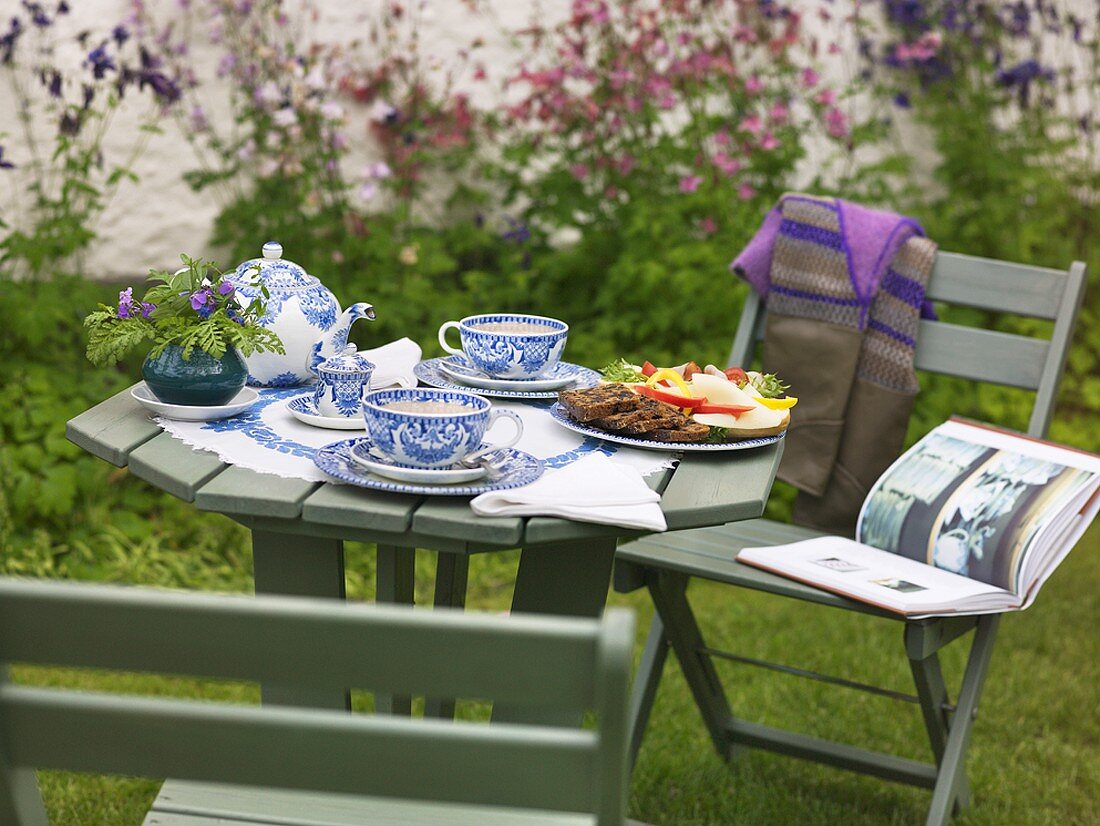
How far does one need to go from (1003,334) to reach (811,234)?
0.50 meters

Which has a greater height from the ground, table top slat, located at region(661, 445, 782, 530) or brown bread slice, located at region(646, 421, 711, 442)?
brown bread slice, located at region(646, 421, 711, 442)

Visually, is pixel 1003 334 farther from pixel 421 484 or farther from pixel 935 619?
pixel 421 484

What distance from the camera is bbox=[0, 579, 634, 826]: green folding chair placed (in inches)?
40.0

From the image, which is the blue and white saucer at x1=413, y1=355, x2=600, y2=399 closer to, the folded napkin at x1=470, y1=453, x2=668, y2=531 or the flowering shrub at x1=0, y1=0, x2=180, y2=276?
the folded napkin at x1=470, y1=453, x2=668, y2=531

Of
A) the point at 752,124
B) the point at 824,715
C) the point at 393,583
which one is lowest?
the point at 824,715

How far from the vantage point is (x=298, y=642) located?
1031mm

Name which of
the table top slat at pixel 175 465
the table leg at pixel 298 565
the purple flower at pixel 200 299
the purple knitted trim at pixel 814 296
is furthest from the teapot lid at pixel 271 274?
the purple knitted trim at pixel 814 296

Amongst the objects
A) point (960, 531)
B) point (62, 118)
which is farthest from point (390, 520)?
point (62, 118)

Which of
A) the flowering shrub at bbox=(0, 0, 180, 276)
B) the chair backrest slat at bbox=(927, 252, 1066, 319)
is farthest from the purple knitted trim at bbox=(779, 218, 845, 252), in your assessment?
the flowering shrub at bbox=(0, 0, 180, 276)

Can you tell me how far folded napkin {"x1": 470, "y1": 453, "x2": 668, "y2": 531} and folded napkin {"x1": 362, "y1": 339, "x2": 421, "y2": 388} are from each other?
572 mm

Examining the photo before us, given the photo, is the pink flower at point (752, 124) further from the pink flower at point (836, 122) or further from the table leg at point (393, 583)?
the table leg at point (393, 583)

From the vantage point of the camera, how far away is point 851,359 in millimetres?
3006

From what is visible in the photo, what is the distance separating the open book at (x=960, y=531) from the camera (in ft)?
7.81

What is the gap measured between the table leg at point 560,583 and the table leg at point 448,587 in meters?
0.25
